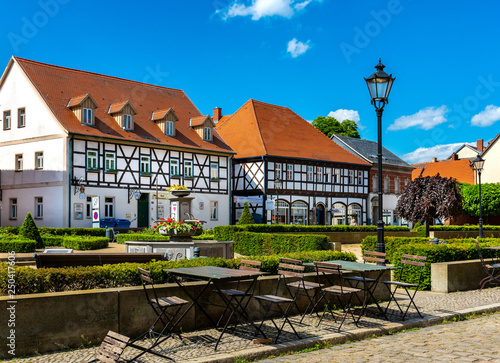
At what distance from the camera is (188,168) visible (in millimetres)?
39562

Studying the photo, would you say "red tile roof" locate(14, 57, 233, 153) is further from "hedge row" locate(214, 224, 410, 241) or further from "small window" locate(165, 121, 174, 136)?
"hedge row" locate(214, 224, 410, 241)

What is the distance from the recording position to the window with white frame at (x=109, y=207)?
34750 mm

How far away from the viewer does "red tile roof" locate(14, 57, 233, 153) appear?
113ft

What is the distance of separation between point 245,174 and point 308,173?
17.2ft

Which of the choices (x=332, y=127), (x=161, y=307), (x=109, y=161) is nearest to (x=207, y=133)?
(x=109, y=161)

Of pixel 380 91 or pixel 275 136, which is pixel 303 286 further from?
pixel 275 136

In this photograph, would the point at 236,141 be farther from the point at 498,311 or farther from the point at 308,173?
the point at 498,311

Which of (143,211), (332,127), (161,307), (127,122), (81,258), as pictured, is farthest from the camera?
(332,127)

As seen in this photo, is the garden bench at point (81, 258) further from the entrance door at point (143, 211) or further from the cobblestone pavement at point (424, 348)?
the entrance door at point (143, 211)

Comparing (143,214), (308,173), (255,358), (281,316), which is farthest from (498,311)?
(308,173)

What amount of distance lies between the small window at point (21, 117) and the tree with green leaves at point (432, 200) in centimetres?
2337

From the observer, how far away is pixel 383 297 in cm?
1099

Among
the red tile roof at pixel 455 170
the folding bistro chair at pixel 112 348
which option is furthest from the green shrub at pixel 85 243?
the red tile roof at pixel 455 170

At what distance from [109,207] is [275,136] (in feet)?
51.7
